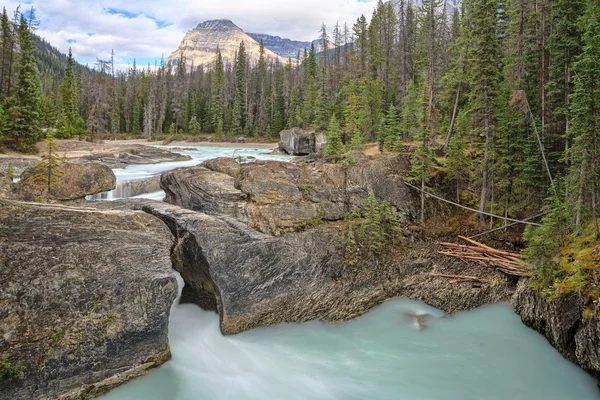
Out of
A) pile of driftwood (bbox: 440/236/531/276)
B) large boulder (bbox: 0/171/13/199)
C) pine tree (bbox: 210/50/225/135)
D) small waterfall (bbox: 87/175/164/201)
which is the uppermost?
pine tree (bbox: 210/50/225/135)

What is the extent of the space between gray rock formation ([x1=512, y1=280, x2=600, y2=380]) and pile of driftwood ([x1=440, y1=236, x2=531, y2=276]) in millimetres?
1532

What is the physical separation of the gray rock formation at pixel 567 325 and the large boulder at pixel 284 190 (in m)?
7.01

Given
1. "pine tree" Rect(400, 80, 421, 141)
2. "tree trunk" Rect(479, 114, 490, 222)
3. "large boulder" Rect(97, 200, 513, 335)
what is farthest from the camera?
"pine tree" Rect(400, 80, 421, 141)

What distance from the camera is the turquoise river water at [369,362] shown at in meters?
10.6

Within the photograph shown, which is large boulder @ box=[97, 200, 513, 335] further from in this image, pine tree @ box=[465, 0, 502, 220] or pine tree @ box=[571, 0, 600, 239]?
pine tree @ box=[465, 0, 502, 220]

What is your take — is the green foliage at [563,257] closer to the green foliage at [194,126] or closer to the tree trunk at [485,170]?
the tree trunk at [485,170]

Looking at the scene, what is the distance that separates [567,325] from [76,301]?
561 inches

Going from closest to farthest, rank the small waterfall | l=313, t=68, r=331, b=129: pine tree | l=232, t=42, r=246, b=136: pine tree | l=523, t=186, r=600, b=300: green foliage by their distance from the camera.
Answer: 1. l=523, t=186, r=600, b=300: green foliage
2. the small waterfall
3. l=313, t=68, r=331, b=129: pine tree
4. l=232, t=42, r=246, b=136: pine tree

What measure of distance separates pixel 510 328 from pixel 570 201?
518cm

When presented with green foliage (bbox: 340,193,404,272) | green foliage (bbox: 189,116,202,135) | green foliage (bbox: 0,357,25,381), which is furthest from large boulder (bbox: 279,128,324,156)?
green foliage (bbox: 0,357,25,381)

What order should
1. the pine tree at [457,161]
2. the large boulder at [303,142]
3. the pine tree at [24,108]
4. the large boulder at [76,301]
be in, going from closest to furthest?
the large boulder at [76,301]
the pine tree at [457,161]
the pine tree at [24,108]
the large boulder at [303,142]

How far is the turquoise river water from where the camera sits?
1062 cm

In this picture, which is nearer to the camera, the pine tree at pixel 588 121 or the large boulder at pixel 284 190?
the pine tree at pixel 588 121

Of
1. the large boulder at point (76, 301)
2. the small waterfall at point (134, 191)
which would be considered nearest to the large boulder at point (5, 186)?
the small waterfall at point (134, 191)
